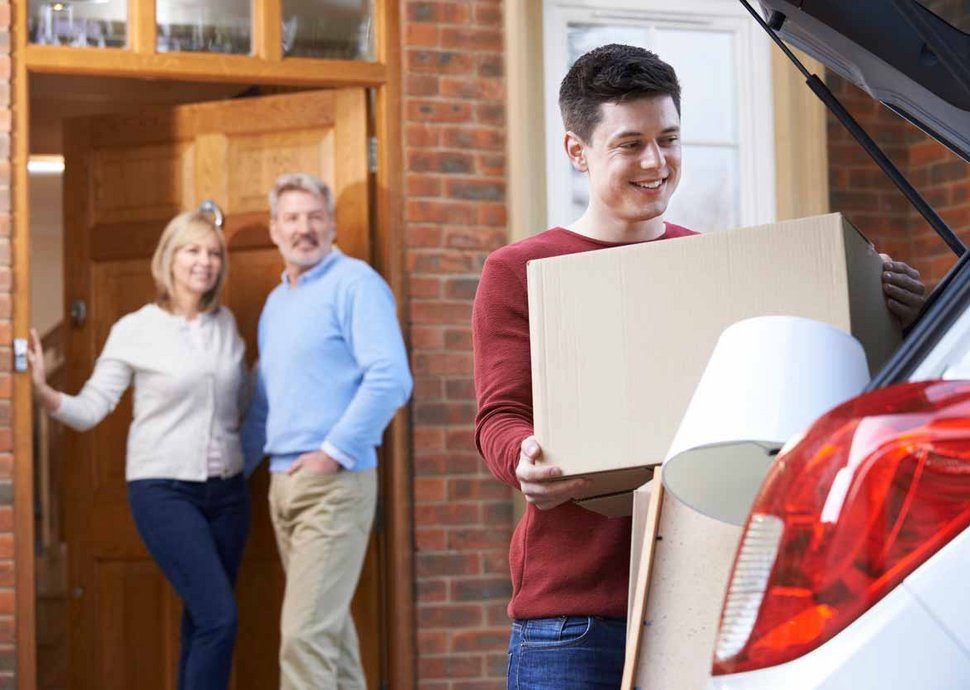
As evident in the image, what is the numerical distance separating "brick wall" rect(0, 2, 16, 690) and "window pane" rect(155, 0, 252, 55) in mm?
589

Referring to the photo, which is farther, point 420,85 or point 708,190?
point 708,190

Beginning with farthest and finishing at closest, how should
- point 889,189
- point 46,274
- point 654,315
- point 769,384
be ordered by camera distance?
1. point 46,274
2. point 889,189
3. point 654,315
4. point 769,384

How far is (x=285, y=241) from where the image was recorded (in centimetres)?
566

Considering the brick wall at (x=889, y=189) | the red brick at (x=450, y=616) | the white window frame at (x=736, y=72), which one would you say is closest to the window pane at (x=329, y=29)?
the white window frame at (x=736, y=72)

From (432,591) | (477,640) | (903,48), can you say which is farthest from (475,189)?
(903,48)

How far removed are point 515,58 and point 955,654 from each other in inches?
196

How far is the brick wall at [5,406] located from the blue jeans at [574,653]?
3.63 m

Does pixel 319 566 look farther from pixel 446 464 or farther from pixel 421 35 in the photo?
pixel 421 35

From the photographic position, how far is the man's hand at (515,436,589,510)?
212 centimetres

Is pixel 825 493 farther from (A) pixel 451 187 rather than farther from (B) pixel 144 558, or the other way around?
(B) pixel 144 558

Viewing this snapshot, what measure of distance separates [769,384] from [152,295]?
508 cm

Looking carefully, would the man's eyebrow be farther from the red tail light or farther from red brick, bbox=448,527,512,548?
red brick, bbox=448,527,512,548

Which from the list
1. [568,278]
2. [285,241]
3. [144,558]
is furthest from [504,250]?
[144,558]

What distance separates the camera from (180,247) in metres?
5.77
